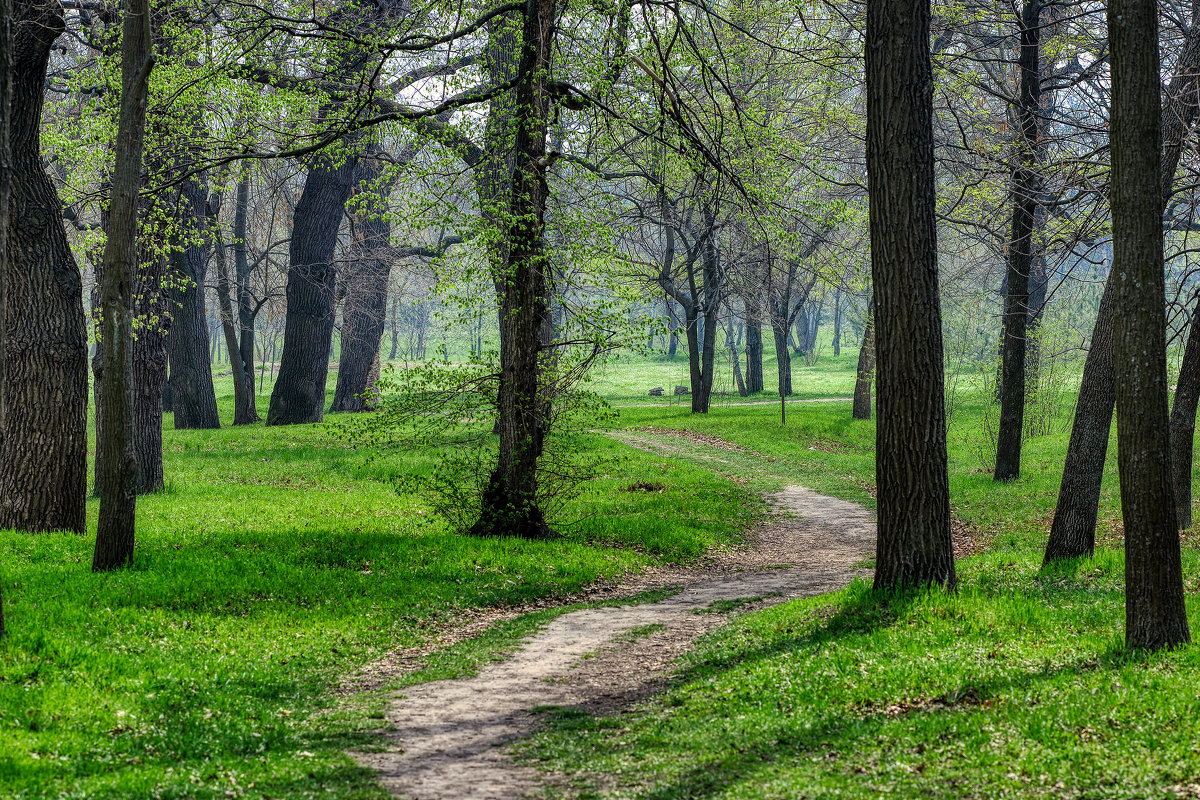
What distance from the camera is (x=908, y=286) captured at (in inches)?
324

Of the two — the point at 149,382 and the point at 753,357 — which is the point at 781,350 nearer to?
the point at 753,357

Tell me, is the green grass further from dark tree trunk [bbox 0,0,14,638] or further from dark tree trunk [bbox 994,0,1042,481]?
dark tree trunk [bbox 994,0,1042,481]

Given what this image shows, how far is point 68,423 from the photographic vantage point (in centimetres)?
1114

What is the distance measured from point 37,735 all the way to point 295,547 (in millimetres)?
5761

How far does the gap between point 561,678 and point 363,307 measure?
26.4m

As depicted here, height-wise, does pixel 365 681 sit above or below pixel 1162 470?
below

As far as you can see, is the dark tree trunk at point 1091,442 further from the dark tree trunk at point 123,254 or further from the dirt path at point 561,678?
the dark tree trunk at point 123,254

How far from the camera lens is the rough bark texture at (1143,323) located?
6.14 m

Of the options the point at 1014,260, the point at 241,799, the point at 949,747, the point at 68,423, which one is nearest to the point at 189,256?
the point at 68,423

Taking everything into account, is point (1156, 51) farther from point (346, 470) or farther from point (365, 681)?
point (346, 470)

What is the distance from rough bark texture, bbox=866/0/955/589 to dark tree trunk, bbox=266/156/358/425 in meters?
22.9

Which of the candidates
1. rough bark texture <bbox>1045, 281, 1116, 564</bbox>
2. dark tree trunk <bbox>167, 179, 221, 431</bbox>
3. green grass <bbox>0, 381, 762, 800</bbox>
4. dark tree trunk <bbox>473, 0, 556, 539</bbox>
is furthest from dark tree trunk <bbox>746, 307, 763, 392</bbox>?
rough bark texture <bbox>1045, 281, 1116, 564</bbox>

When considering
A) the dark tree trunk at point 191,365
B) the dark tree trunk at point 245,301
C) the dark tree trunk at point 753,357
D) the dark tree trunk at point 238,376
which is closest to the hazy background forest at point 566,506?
the dark tree trunk at point 191,365

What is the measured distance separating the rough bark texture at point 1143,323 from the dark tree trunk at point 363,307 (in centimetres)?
2434
